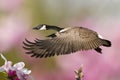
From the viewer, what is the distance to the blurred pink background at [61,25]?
1.83 meters

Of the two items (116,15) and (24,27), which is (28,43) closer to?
(24,27)

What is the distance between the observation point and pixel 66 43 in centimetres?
146

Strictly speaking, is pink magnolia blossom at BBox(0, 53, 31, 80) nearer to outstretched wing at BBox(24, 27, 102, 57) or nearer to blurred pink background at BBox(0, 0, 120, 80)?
outstretched wing at BBox(24, 27, 102, 57)

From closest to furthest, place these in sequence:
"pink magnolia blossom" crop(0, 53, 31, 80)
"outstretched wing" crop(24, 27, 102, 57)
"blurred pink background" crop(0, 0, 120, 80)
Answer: "pink magnolia blossom" crop(0, 53, 31, 80) < "outstretched wing" crop(24, 27, 102, 57) < "blurred pink background" crop(0, 0, 120, 80)

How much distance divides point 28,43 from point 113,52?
68 centimetres

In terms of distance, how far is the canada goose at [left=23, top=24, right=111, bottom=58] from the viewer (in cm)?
135

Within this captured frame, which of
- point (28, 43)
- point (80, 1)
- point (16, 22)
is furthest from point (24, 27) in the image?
point (28, 43)

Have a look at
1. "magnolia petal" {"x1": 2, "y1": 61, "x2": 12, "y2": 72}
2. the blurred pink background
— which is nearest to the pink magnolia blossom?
"magnolia petal" {"x1": 2, "y1": 61, "x2": 12, "y2": 72}

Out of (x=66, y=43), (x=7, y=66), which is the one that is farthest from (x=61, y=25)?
(x=7, y=66)

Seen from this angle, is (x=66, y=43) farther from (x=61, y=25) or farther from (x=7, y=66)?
(x=61, y=25)

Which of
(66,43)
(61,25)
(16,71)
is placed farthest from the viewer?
(61,25)

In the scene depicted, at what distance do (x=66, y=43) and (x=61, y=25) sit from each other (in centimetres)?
46

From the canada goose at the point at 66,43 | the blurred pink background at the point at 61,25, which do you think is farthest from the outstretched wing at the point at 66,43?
the blurred pink background at the point at 61,25

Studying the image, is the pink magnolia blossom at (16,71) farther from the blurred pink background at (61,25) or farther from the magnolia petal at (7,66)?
the blurred pink background at (61,25)
